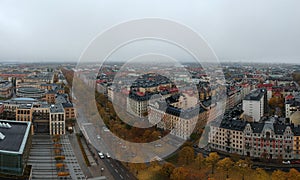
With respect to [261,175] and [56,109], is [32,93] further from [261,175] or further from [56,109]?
[261,175]

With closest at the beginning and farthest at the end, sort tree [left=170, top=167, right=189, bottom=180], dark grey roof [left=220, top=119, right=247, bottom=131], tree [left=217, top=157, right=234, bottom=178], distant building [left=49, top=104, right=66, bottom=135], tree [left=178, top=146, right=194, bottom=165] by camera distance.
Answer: tree [left=170, top=167, right=189, bottom=180], tree [left=217, top=157, right=234, bottom=178], tree [left=178, top=146, right=194, bottom=165], dark grey roof [left=220, top=119, right=247, bottom=131], distant building [left=49, top=104, right=66, bottom=135]

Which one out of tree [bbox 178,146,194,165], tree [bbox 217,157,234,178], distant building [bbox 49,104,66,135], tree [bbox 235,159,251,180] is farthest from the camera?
distant building [bbox 49,104,66,135]

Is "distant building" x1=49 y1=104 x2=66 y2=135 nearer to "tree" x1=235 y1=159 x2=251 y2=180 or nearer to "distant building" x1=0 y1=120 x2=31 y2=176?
"distant building" x1=0 y1=120 x2=31 y2=176

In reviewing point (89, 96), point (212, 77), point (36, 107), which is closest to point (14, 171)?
point (36, 107)

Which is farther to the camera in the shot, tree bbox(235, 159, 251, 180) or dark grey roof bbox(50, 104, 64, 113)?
dark grey roof bbox(50, 104, 64, 113)

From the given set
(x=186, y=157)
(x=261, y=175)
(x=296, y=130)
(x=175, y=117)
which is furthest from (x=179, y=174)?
(x=296, y=130)

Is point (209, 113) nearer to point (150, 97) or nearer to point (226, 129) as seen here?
point (226, 129)

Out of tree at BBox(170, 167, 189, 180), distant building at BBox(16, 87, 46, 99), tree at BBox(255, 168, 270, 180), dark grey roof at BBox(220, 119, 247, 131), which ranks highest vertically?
dark grey roof at BBox(220, 119, 247, 131)

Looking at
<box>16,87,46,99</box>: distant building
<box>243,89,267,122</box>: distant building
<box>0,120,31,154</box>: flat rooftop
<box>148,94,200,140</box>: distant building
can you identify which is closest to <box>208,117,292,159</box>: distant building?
<box>148,94,200,140</box>: distant building
